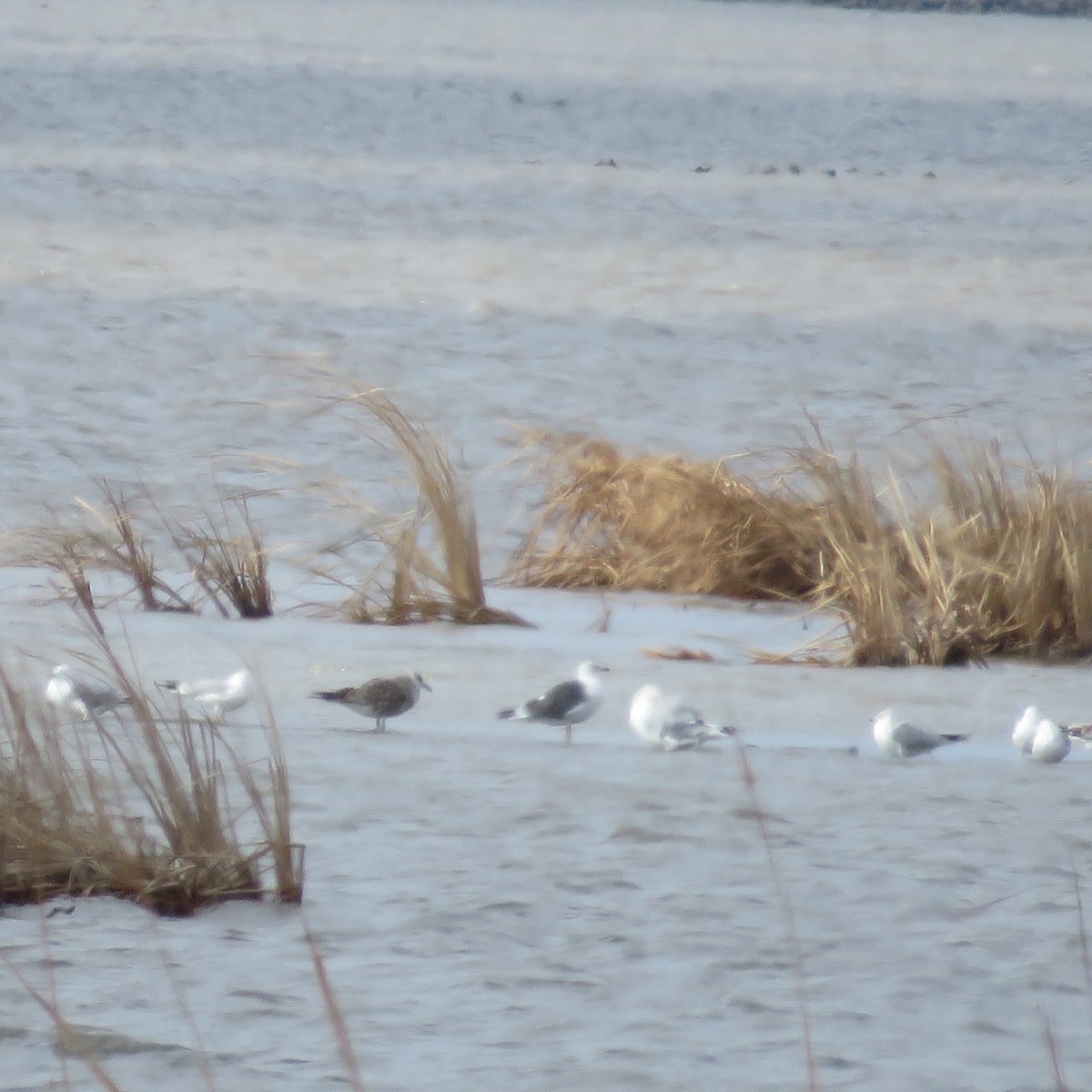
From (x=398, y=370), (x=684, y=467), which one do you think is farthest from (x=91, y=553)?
(x=398, y=370)

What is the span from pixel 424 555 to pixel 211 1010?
80.8 inches

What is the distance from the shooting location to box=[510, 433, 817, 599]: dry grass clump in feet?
13.7

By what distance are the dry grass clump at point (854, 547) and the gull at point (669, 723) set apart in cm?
77

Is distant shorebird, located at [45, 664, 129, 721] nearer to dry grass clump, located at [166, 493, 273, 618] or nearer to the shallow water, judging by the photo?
the shallow water

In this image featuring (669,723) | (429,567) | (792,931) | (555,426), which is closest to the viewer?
(792,931)

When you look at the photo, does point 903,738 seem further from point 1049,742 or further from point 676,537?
point 676,537

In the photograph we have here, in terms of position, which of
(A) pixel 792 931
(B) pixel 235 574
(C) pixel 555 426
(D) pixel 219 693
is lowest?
(C) pixel 555 426

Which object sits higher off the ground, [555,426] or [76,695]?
[76,695]

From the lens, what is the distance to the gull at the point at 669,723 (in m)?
2.85

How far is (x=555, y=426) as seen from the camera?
5.21 meters

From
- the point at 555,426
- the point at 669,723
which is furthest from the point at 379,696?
the point at 555,426

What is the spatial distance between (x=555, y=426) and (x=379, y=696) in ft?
7.78

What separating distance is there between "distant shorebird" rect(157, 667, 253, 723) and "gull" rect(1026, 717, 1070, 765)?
1.09 metres

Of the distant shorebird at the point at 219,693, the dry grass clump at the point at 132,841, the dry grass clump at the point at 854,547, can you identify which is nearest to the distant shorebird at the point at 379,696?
the distant shorebird at the point at 219,693
